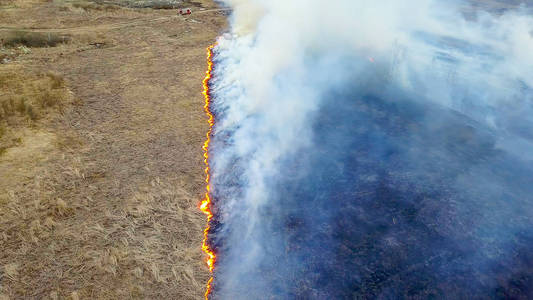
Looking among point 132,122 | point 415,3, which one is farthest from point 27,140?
point 415,3

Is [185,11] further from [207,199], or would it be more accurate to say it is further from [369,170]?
[369,170]

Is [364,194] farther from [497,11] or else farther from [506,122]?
[497,11]

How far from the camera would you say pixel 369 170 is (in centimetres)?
1495

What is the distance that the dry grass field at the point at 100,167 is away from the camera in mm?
10922

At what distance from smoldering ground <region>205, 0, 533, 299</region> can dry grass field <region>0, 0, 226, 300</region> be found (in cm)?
130

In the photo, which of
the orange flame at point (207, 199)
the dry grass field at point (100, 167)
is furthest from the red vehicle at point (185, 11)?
the orange flame at point (207, 199)

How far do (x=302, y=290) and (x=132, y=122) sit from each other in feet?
39.5

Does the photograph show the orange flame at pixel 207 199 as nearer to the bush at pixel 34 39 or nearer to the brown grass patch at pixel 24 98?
the brown grass patch at pixel 24 98

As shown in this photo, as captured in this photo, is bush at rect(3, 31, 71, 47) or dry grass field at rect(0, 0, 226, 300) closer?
dry grass field at rect(0, 0, 226, 300)

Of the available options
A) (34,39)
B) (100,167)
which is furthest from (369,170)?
(34,39)

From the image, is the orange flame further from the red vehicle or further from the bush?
the red vehicle

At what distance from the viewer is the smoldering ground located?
1088 centimetres

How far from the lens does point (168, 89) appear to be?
72.1 feet

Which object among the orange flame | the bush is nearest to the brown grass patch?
the bush
